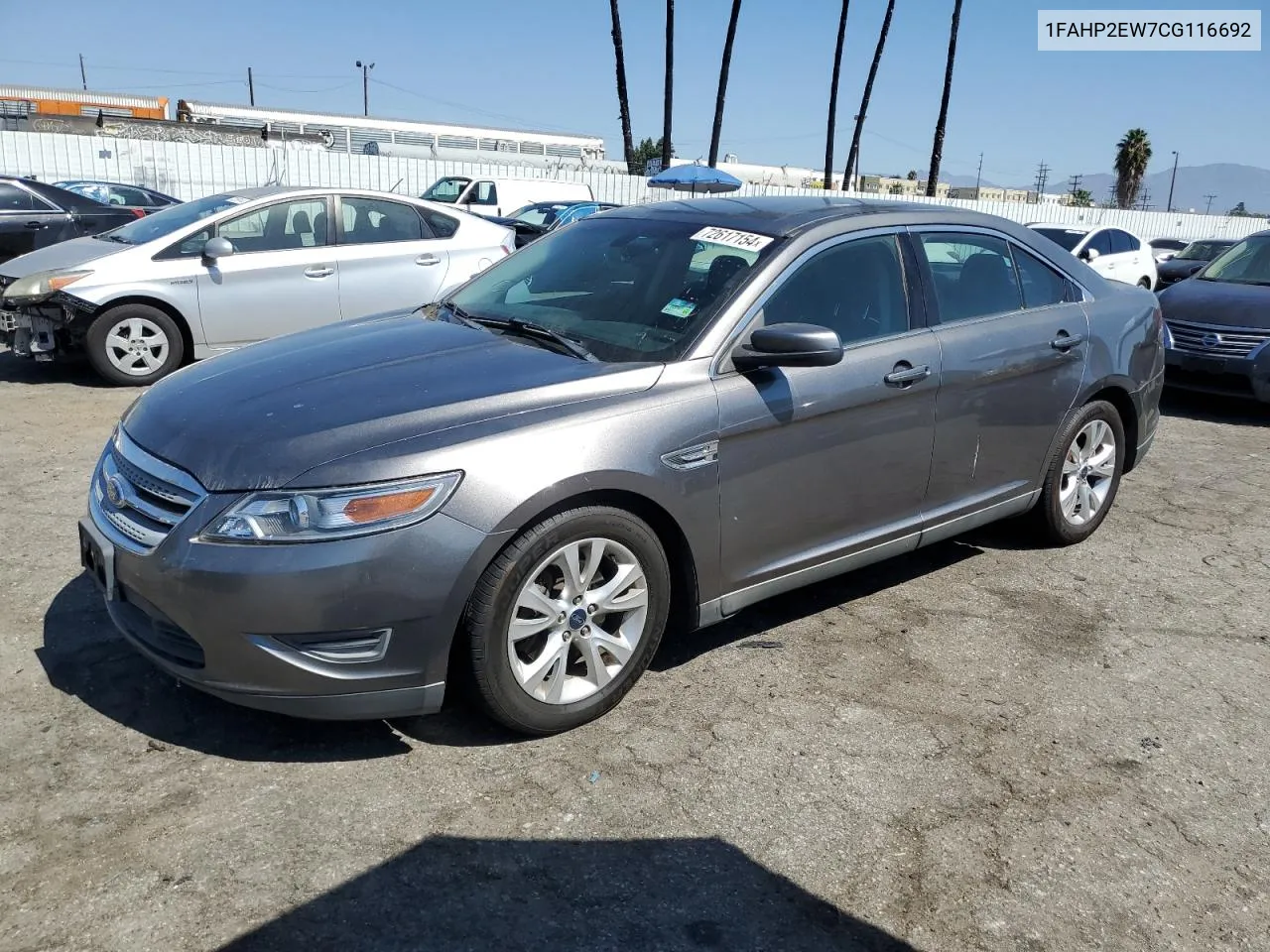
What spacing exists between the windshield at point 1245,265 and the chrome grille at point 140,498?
9388mm

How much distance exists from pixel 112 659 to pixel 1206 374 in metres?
8.51

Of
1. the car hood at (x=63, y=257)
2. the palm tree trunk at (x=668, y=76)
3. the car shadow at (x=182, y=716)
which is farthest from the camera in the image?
the palm tree trunk at (x=668, y=76)

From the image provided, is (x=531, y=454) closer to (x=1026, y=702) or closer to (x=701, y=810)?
(x=701, y=810)

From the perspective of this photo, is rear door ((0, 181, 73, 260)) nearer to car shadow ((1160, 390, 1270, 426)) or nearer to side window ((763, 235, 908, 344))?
side window ((763, 235, 908, 344))

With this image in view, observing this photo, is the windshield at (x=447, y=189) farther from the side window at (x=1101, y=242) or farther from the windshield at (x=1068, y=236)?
the side window at (x=1101, y=242)

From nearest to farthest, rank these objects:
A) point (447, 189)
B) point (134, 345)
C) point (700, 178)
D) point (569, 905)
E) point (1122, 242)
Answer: point (569, 905), point (134, 345), point (1122, 242), point (447, 189), point (700, 178)

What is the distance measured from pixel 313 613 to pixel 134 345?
20.0ft

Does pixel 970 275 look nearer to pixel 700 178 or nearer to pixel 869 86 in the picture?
pixel 700 178

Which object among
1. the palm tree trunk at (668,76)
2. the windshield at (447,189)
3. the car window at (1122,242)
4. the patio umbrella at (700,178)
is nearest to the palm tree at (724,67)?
the palm tree trunk at (668,76)

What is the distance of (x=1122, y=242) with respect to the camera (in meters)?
15.7

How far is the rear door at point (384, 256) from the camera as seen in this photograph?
8.31 metres

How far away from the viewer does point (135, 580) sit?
2928 millimetres

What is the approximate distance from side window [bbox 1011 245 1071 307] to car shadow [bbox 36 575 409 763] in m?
3.37

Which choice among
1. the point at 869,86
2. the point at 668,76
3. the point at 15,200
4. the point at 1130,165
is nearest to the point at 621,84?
the point at 668,76
